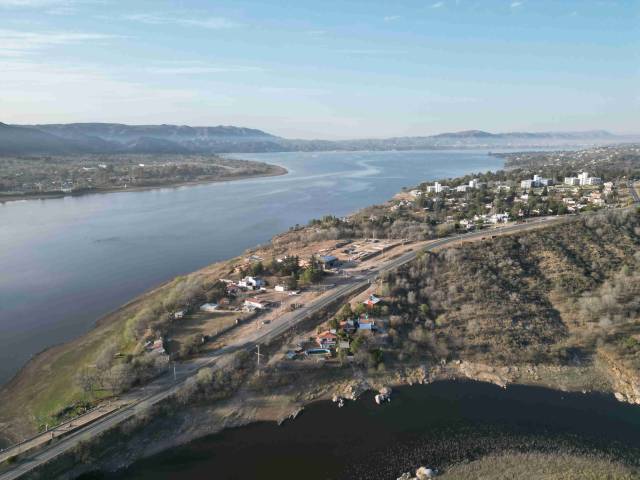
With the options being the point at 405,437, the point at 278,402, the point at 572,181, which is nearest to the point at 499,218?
the point at 405,437

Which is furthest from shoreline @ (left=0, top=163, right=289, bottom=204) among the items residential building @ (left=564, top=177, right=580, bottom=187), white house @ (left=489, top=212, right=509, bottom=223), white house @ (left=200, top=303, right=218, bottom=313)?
residential building @ (left=564, top=177, right=580, bottom=187)

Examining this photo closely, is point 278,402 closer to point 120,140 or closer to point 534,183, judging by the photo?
point 534,183

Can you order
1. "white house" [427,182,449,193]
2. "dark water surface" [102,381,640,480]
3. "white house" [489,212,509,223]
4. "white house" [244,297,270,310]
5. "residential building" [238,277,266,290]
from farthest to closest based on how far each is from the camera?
"white house" [427,182,449,193] → "white house" [489,212,509,223] → "residential building" [238,277,266,290] → "white house" [244,297,270,310] → "dark water surface" [102,381,640,480]

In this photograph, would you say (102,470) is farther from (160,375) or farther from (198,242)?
(198,242)

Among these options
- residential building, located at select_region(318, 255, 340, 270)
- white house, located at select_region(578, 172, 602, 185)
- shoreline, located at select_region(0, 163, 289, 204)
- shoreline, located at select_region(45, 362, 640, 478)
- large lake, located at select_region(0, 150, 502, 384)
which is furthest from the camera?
shoreline, located at select_region(0, 163, 289, 204)

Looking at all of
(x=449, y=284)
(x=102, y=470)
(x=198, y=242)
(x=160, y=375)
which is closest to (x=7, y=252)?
(x=198, y=242)

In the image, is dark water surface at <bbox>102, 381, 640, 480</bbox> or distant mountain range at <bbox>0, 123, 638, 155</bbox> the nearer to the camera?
dark water surface at <bbox>102, 381, 640, 480</bbox>

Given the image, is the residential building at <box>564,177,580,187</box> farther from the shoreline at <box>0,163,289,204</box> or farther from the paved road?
the shoreline at <box>0,163,289,204</box>
